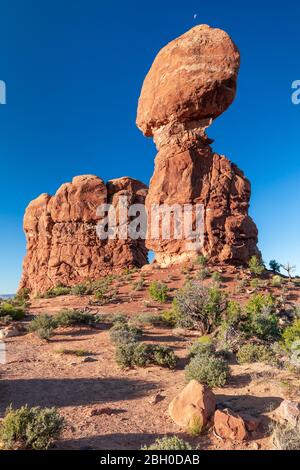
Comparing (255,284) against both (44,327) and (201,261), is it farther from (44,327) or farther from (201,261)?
(44,327)

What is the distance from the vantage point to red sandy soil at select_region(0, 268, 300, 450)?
598 centimetres

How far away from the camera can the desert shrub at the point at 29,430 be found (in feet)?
17.2

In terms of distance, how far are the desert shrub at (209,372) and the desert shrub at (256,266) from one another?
18.2 m

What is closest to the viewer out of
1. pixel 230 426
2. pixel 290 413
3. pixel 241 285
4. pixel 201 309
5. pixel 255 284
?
pixel 230 426

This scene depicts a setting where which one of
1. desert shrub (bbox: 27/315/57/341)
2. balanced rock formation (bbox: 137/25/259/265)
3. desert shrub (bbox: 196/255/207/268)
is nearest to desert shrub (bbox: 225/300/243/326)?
desert shrub (bbox: 27/315/57/341)

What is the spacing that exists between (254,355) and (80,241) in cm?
3188

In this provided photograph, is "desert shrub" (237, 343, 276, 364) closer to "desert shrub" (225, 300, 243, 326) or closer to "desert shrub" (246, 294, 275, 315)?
"desert shrub" (225, 300, 243, 326)

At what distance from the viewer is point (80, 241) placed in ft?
131

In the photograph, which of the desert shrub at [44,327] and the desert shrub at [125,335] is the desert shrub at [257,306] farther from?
the desert shrub at [44,327]

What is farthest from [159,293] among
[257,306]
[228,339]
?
[228,339]

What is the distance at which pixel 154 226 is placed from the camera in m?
29.3

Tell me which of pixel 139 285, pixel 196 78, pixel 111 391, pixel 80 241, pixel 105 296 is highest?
pixel 196 78

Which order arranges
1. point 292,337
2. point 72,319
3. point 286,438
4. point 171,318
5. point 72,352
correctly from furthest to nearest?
point 171,318 → point 72,319 → point 72,352 → point 292,337 → point 286,438

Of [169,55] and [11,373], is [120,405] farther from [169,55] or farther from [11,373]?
[169,55]
